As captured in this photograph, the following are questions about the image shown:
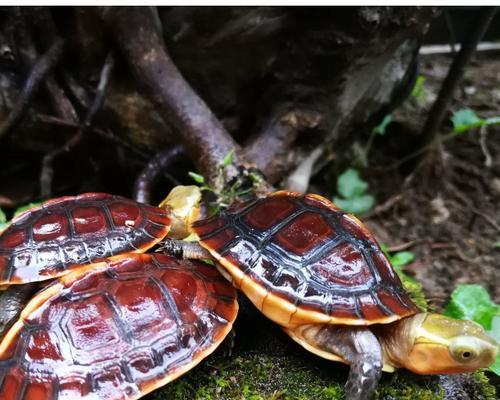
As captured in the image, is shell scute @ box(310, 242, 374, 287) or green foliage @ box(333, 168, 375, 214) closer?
shell scute @ box(310, 242, 374, 287)

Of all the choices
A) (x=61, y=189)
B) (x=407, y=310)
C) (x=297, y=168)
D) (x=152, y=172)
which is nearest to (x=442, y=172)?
(x=297, y=168)

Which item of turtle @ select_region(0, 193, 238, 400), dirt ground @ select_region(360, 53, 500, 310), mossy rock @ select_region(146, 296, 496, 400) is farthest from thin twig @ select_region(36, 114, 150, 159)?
dirt ground @ select_region(360, 53, 500, 310)

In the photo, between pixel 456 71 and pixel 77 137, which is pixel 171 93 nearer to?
pixel 77 137

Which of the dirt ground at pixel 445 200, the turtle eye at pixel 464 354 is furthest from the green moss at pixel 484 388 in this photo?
the dirt ground at pixel 445 200

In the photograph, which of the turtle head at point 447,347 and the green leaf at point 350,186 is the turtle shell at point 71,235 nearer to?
the turtle head at point 447,347

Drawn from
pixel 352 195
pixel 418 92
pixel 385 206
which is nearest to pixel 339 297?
pixel 352 195

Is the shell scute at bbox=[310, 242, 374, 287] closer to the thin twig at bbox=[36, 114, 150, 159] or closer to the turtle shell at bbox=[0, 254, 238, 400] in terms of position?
the turtle shell at bbox=[0, 254, 238, 400]

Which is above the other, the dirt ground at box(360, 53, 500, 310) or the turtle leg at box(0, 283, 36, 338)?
the turtle leg at box(0, 283, 36, 338)
